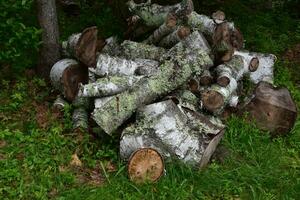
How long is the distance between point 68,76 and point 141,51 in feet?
4.57

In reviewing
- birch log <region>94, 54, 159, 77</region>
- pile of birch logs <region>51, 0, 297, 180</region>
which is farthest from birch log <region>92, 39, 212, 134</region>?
birch log <region>94, 54, 159, 77</region>

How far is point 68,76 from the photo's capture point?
844cm

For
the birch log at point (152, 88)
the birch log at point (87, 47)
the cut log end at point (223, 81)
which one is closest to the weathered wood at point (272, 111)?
the cut log end at point (223, 81)

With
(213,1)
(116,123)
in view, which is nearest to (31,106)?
(116,123)

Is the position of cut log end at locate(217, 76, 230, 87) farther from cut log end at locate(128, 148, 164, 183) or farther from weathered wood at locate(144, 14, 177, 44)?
cut log end at locate(128, 148, 164, 183)

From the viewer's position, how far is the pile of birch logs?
705 cm

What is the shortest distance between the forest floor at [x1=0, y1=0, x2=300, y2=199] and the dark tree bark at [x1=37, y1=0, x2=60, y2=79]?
38 centimetres

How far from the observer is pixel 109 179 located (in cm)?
686

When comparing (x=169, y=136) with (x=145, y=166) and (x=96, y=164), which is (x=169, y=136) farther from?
(x=96, y=164)

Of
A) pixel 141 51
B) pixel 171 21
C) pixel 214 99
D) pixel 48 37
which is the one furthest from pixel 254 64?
pixel 48 37

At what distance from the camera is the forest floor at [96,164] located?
21.9 feet

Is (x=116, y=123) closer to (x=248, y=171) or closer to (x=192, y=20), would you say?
(x=248, y=171)

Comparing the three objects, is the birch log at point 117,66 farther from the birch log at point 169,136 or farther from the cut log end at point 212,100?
the birch log at point 169,136

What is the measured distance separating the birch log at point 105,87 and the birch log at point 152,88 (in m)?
0.32
